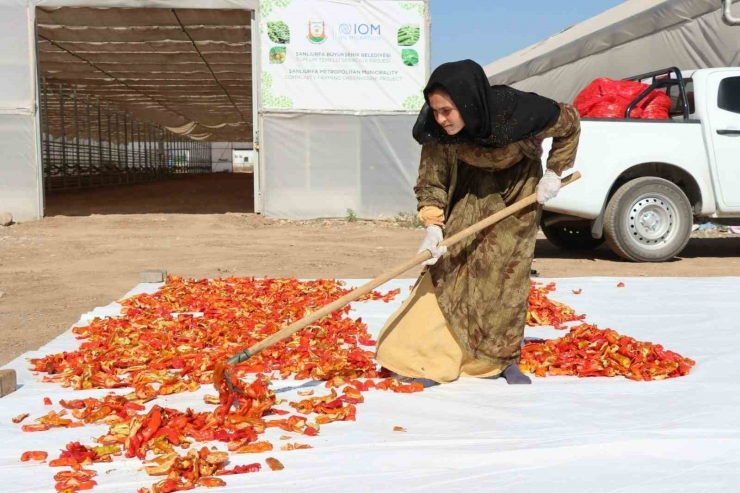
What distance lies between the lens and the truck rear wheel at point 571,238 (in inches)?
385

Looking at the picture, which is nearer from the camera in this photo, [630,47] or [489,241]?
[489,241]

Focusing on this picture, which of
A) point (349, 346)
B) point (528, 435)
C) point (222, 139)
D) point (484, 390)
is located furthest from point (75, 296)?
point (222, 139)

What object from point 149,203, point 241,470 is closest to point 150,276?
point 241,470

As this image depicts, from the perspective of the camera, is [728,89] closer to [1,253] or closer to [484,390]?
[484,390]

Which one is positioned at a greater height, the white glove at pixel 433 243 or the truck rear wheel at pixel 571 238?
the white glove at pixel 433 243

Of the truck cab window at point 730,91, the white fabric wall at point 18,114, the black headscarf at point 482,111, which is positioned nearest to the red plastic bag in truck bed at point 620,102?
the truck cab window at point 730,91

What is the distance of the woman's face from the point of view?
10.6 ft

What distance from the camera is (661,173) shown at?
8.60 meters

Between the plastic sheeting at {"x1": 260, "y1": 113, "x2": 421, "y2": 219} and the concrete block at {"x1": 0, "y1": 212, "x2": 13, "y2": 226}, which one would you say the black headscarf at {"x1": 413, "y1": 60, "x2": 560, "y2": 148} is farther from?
the concrete block at {"x1": 0, "y1": 212, "x2": 13, "y2": 226}

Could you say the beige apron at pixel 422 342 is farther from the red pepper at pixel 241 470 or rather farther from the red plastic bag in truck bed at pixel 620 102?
the red plastic bag in truck bed at pixel 620 102

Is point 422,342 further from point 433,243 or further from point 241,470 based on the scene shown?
point 241,470

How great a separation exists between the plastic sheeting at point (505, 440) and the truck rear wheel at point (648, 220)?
4.33m

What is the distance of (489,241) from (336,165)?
1080 centimetres

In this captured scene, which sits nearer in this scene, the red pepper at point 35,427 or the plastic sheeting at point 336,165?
the red pepper at point 35,427
